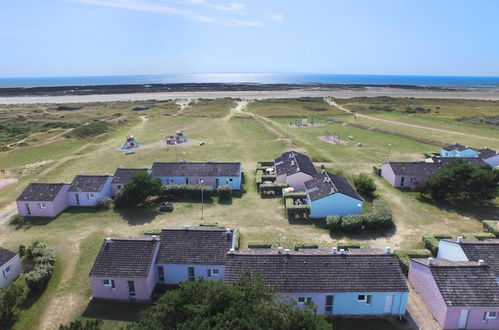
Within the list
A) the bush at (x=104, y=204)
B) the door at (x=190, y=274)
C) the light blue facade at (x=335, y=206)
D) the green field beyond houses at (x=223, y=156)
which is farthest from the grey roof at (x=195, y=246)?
the bush at (x=104, y=204)

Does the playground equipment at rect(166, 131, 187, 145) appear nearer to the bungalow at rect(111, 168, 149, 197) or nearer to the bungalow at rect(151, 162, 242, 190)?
the bungalow at rect(151, 162, 242, 190)

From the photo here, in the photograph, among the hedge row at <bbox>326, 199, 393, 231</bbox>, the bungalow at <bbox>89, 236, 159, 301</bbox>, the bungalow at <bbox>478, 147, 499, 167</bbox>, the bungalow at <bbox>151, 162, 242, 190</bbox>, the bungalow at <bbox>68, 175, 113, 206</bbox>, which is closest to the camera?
the bungalow at <bbox>89, 236, 159, 301</bbox>

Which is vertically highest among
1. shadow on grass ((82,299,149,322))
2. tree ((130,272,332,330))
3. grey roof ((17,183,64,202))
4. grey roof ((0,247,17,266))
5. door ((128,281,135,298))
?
tree ((130,272,332,330))

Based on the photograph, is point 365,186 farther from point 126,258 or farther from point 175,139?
point 175,139

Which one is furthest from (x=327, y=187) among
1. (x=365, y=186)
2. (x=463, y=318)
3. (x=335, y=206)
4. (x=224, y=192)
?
(x=463, y=318)

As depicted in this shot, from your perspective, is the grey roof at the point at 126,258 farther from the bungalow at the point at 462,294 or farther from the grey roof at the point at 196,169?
the grey roof at the point at 196,169

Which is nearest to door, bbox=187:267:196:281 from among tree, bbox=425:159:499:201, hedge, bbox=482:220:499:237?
hedge, bbox=482:220:499:237

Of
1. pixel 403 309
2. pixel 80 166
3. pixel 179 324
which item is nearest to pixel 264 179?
pixel 403 309
